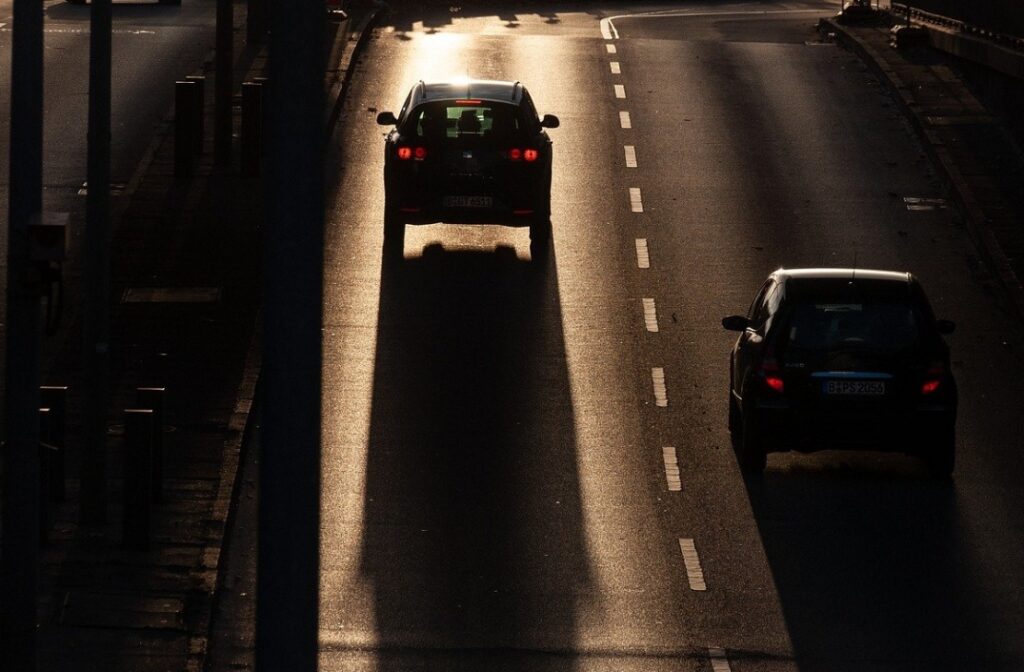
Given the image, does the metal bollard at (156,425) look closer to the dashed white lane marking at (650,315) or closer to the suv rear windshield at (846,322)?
the suv rear windshield at (846,322)

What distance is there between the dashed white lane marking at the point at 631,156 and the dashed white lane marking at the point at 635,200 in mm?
1408

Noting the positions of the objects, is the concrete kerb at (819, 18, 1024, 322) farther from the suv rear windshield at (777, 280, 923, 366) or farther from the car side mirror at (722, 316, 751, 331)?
the suv rear windshield at (777, 280, 923, 366)

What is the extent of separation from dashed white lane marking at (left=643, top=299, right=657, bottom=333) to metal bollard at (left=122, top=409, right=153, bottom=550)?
28.3 ft

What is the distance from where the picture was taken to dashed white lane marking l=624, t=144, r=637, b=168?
29.4 metres

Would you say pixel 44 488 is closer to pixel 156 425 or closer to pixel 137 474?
pixel 137 474

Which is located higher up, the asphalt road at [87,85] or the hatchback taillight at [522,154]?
the hatchback taillight at [522,154]

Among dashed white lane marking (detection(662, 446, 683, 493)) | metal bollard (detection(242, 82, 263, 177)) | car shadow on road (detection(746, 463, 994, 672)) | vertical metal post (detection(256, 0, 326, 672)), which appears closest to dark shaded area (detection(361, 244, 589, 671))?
dashed white lane marking (detection(662, 446, 683, 493))

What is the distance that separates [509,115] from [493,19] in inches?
1023

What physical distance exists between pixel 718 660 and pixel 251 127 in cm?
1699

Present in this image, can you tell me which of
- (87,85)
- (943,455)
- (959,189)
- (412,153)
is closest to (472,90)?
(412,153)

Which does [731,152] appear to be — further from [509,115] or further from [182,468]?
[182,468]

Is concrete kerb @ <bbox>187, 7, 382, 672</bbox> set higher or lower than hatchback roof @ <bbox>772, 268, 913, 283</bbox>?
lower

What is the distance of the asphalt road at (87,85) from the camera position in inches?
1053

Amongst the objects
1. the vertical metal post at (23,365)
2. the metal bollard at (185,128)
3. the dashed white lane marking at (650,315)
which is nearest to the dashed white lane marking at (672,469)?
the dashed white lane marking at (650,315)
